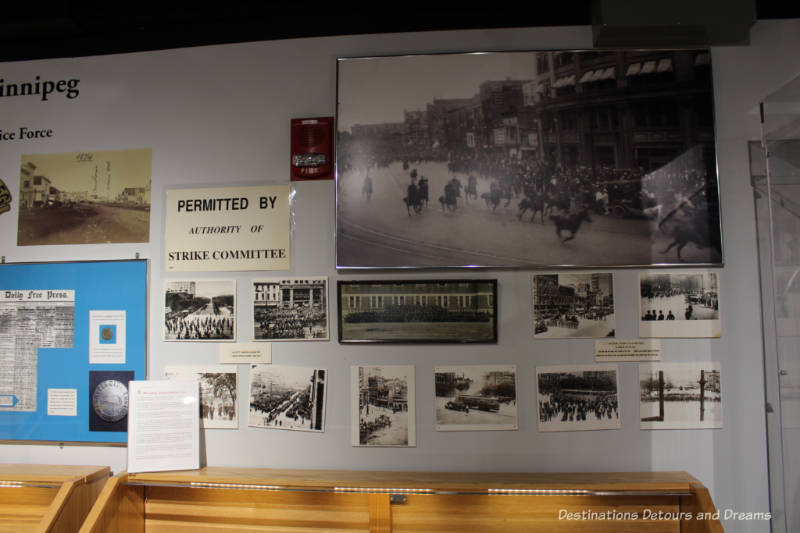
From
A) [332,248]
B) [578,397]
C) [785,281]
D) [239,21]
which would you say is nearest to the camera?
[785,281]

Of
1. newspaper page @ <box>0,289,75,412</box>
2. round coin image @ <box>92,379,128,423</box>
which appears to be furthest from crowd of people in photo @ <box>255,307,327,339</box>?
newspaper page @ <box>0,289,75,412</box>

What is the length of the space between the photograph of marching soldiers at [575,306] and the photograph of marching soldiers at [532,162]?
3.4 inches

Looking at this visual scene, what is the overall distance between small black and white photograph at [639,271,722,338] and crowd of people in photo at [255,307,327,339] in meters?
1.46

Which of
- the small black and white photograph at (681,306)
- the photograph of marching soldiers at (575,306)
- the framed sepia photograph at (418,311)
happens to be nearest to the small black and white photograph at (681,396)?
the small black and white photograph at (681,306)

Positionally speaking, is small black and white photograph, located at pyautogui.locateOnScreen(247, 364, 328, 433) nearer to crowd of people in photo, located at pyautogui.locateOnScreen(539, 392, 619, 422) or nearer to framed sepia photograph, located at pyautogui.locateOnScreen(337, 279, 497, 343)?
framed sepia photograph, located at pyautogui.locateOnScreen(337, 279, 497, 343)

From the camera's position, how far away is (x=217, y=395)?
7.33ft

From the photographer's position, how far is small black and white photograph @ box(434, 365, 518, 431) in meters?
2.14

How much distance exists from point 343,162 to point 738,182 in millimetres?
1810

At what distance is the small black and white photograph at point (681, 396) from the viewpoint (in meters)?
2.11

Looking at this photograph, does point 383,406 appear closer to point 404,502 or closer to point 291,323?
point 404,502

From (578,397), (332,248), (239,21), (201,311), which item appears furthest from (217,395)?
(239,21)

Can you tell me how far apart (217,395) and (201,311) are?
1.32 feet

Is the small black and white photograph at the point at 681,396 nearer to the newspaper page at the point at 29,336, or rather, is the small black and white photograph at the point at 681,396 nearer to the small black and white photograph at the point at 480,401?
the small black and white photograph at the point at 480,401

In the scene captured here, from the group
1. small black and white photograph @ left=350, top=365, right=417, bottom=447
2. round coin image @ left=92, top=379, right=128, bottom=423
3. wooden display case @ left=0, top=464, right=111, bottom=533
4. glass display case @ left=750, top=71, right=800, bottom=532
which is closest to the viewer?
glass display case @ left=750, top=71, right=800, bottom=532
